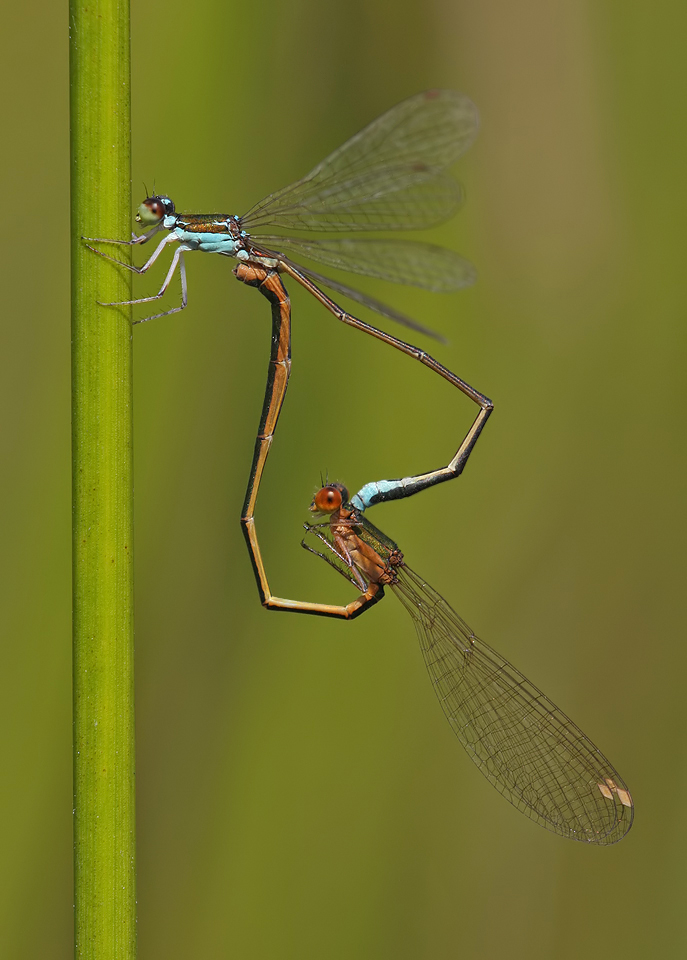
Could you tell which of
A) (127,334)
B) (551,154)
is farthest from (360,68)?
(127,334)

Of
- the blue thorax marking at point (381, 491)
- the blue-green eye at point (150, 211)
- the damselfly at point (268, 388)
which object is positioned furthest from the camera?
the blue thorax marking at point (381, 491)

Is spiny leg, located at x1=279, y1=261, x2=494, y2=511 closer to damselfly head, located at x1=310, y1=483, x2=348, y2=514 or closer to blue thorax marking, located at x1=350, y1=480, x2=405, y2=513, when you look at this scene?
blue thorax marking, located at x1=350, y1=480, x2=405, y2=513

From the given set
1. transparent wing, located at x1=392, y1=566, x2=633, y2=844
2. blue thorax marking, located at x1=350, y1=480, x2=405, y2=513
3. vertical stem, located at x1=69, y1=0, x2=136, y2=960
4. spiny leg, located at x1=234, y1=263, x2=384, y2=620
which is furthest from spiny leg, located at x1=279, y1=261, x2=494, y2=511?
vertical stem, located at x1=69, y1=0, x2=136, y2=960

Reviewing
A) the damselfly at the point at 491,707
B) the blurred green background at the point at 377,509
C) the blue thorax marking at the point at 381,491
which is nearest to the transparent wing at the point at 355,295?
the blurred green background at the point at 377,509

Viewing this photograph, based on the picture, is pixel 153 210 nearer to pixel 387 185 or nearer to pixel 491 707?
pixel 387 185

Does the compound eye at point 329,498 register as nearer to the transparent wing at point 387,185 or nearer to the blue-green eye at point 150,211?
the transparent wing at point 387,185

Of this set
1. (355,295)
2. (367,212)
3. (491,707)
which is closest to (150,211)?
(355,295)

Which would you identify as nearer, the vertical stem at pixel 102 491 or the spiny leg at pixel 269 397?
the vertical stem at pixel 102 491
